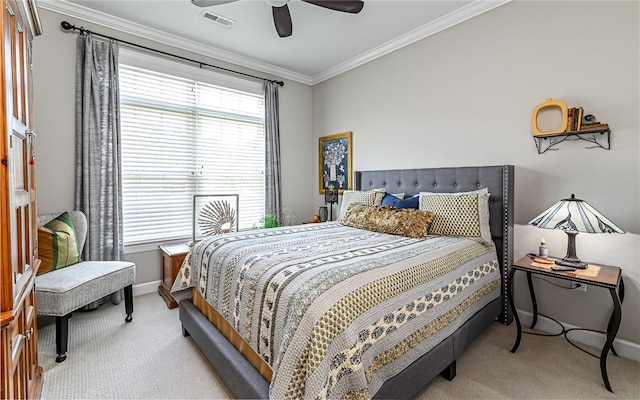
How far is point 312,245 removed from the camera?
2113mm

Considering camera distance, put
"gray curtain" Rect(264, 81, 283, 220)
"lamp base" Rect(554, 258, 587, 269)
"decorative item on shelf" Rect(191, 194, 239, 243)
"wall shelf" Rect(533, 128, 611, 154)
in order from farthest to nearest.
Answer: "gray curtain" Rect(264, 81, 283, 220)
"decorative item on shelf" Rect(191, 194, 239, 243)
"wall shelf" Rect(533, 128, 611, 154)
"lamp base" Rect(554, 258, 587, 269)

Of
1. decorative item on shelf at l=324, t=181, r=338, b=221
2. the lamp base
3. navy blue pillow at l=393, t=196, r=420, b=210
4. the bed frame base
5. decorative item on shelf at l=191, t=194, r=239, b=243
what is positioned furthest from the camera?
decorative item on shelf at l=324, t=181, r=338, b=221

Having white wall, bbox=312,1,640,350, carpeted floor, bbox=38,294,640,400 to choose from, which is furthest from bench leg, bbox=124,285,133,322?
white wall, bbox=312,1,640,350

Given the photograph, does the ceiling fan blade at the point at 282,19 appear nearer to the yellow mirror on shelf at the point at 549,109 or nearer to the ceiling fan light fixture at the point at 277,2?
the ceiling fan light fixture at the point at 277,2

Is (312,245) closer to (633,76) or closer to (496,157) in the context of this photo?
(496,157)

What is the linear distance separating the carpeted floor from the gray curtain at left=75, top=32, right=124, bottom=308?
2.84 feet

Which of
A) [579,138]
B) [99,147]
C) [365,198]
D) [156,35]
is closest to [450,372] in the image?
[365,198]

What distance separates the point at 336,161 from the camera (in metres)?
4.46

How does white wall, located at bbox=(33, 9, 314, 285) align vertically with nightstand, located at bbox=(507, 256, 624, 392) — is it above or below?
above

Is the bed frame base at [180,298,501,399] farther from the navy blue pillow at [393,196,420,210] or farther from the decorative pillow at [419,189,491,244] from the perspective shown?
the navy blue pillow at [393,196,420,210]

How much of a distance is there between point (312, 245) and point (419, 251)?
2.40 feet

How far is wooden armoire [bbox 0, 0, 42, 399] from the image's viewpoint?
1033mm

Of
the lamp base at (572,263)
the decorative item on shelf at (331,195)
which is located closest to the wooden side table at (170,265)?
the decorative item on shelf at (331,195)

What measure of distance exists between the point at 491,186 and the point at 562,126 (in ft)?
2.21
